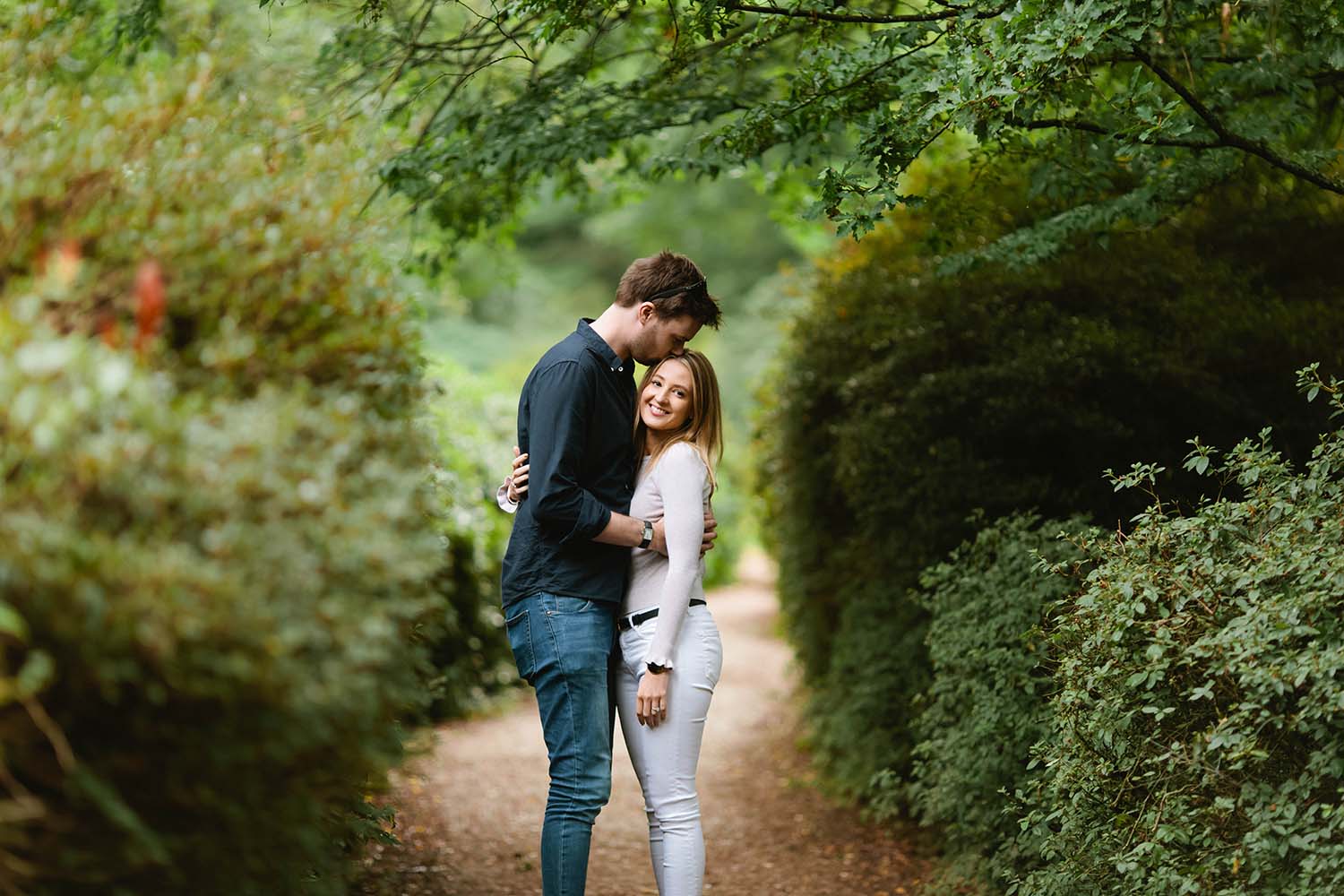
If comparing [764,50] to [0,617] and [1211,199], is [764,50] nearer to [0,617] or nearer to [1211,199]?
[1211,199]

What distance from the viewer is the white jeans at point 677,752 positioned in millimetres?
3189

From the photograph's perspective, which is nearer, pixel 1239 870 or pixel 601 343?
pixel 1239 870

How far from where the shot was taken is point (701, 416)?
333 centimetres

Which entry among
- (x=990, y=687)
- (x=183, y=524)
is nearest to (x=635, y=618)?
(x=990, y=687)

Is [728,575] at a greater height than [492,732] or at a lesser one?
greater

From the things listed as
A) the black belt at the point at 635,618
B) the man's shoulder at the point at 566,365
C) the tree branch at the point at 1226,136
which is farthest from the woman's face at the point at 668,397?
the tree branch at the point at 1226,136

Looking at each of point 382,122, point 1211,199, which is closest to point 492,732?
point 382,122

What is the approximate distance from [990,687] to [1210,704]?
1180 millimetres

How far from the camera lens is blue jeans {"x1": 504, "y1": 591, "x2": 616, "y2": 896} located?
10.2 feet

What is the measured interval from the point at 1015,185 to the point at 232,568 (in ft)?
16.2

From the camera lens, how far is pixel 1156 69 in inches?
133

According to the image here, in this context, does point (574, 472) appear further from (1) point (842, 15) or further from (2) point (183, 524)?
(1) point (842, 15)

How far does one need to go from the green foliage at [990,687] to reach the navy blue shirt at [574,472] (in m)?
1.32

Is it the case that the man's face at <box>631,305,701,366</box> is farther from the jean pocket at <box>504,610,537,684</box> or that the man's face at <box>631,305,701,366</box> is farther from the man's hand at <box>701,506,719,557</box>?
the jean pocket at <box>504,610,537,684</box>
